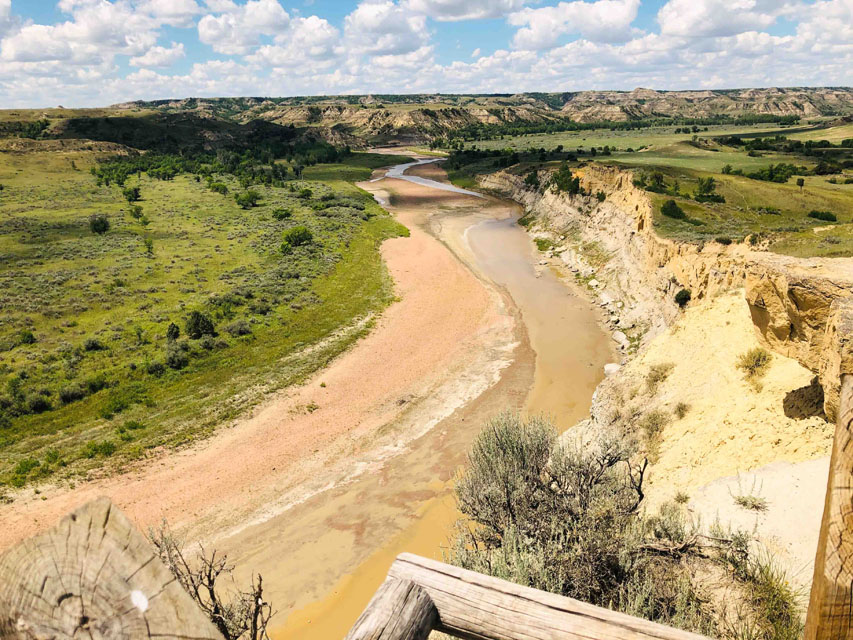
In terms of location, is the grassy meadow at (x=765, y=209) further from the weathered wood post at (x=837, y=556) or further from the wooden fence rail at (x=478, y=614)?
the wooden fence rail at (x=478, y=614)

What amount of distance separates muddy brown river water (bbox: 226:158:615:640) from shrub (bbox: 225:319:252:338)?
58.1 ft

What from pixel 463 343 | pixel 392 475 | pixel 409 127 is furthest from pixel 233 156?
pixel 392 475

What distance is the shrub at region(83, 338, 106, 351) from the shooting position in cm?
3184

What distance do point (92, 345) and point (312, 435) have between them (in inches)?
735

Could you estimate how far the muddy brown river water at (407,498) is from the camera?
1623 centimetres

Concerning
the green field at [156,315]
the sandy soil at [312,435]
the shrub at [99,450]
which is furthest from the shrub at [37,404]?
the sandy soil at [312,435]

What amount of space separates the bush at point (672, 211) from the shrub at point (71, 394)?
4381 centimetres

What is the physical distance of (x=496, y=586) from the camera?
9.41ft

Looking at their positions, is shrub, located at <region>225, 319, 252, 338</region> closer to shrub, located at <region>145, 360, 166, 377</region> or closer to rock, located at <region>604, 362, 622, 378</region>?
shrub, located at <region>145, 360, 166, 377</region>

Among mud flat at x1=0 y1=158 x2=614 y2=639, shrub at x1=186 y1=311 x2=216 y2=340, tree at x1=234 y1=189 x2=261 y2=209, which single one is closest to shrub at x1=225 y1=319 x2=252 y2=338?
shrub at x1=186 y1=311 x2=216 y2=340

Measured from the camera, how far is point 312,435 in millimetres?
24656

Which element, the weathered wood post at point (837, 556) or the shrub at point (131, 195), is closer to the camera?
the weathered wood post at point (837, 556)

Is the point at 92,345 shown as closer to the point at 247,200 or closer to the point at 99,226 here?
the point at 99,226

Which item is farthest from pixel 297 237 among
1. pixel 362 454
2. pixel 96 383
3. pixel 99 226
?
pixel 362 454
